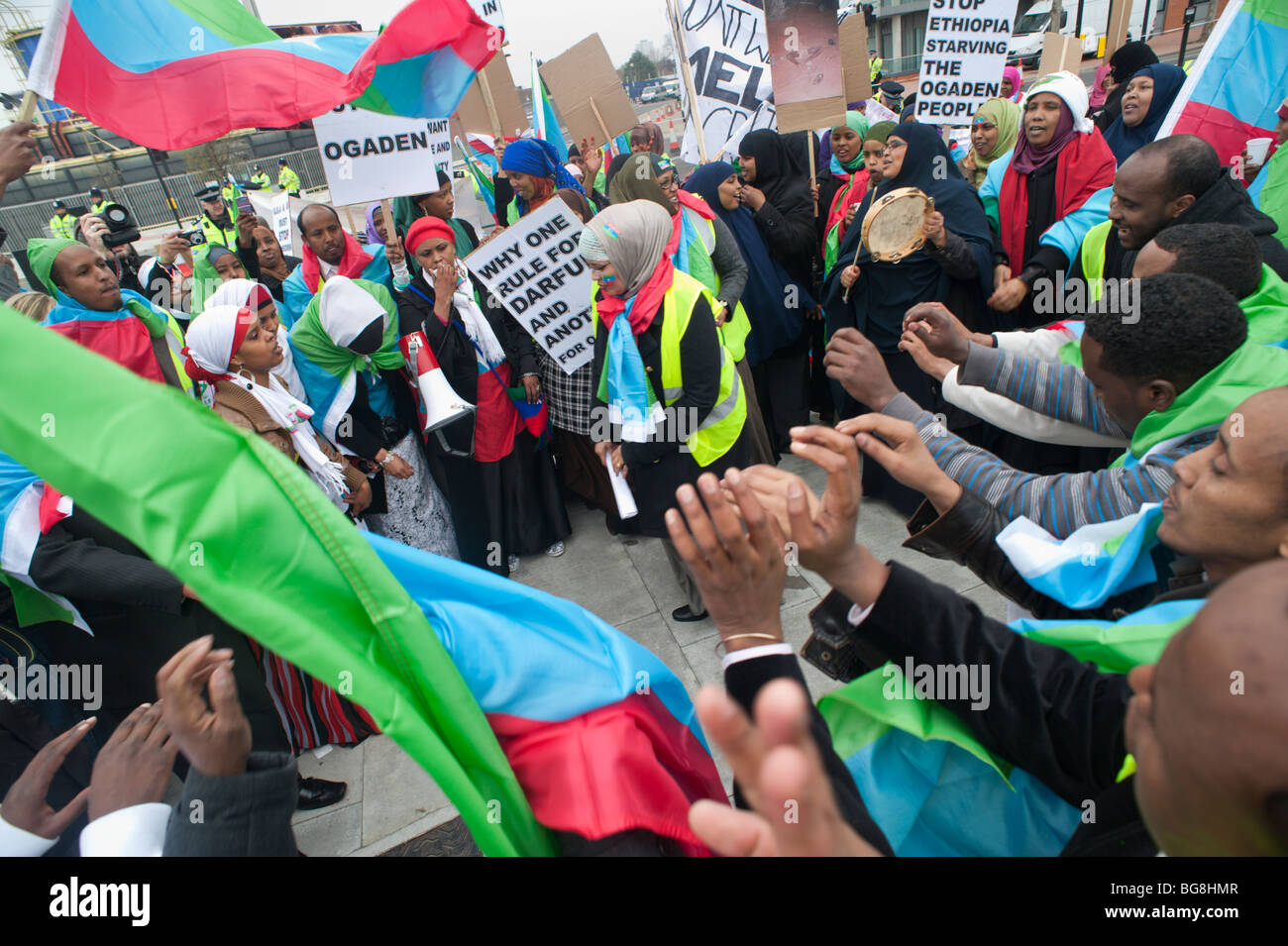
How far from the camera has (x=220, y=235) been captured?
8.46m

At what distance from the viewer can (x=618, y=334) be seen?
9.75 feet

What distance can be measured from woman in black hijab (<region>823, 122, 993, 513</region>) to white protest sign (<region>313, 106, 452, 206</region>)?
2500mm

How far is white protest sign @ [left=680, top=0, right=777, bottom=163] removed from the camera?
496 cm

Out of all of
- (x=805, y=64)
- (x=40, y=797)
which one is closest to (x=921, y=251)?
(x=805, y=64)

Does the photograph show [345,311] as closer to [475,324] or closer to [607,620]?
[475,324]

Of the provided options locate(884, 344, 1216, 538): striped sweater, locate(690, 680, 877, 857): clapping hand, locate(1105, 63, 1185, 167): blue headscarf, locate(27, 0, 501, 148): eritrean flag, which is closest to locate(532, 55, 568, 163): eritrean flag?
locate(27, 0, 501, 148): eritrean flag

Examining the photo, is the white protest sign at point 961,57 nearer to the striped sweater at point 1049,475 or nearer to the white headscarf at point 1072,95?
the white headscarf at point 1072,95

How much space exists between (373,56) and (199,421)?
3.23 meters

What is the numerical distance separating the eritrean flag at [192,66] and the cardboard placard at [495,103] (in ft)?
12.6

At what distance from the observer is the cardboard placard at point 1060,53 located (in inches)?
Result: 249

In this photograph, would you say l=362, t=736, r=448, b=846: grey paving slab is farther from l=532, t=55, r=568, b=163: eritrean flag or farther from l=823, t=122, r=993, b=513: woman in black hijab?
l=532, t=55, r=568, b=163: eritrean flag

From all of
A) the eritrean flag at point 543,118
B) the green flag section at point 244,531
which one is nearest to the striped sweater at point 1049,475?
the green flag section at point 244,531

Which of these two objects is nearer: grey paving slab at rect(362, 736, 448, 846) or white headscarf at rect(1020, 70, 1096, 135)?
grey paving slab at rect(362, 736, 448, 846)

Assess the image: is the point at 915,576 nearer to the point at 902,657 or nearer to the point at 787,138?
the point at 902,657
